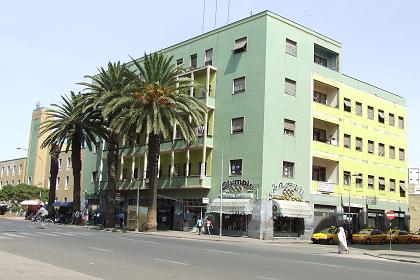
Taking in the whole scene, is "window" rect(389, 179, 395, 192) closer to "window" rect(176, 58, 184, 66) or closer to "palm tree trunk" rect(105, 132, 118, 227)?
"window" rect(176, 58, 184, 66)

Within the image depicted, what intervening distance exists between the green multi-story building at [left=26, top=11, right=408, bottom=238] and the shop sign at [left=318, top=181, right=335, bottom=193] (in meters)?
0.15

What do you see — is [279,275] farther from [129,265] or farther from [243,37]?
[243,37]

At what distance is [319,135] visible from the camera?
166ft

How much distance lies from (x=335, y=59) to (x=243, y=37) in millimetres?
11337

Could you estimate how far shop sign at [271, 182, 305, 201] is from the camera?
43281 mm

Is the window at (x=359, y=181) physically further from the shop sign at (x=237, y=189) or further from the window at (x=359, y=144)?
the shop sign at (x=237, y=189)

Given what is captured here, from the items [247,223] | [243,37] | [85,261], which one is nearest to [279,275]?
[85,261]

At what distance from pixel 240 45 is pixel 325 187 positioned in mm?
15280

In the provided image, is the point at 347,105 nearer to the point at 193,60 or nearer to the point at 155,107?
the point at 193,60

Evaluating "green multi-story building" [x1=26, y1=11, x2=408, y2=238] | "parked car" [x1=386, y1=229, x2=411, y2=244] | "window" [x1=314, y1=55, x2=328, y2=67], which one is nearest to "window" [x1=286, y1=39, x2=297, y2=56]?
"green multi-story building" [x1=26, y1=11, x2=408, y2=238]

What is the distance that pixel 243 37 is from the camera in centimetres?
4625

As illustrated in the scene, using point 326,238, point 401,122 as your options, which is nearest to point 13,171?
point 401,122

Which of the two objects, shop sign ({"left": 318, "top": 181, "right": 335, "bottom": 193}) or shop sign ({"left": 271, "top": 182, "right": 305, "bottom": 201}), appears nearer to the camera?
shop sign ({"left": 271, "top": 182, "right": 305, "bottom": 201})

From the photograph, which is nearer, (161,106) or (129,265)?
(129,265)
